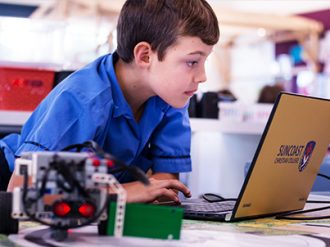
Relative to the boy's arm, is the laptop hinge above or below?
below

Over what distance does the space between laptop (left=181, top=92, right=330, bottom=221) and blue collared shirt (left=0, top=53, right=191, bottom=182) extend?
0.18m

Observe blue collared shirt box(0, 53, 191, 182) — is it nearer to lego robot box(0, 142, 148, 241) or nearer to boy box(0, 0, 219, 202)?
boy box(0, 0, 219, 202)

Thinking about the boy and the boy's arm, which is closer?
the boy

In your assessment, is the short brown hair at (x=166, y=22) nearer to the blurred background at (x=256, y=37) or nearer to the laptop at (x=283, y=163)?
the laptop at (x=283, y=163)

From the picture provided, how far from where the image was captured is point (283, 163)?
0.90 metres

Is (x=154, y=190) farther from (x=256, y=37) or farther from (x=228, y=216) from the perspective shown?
(x=256, y=37)

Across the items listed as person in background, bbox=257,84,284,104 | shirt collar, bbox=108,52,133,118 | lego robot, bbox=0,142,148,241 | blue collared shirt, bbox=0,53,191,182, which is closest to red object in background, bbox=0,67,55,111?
blue collared shirt, bbox=0,53,191,182

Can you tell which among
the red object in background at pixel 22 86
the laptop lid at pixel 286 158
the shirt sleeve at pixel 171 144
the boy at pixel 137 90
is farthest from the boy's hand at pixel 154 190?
the red object in background at pixel 22 86

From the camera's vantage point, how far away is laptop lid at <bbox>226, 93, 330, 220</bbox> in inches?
32.7

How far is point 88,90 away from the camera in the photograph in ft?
3.11

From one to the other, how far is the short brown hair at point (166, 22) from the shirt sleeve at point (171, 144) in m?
0.22

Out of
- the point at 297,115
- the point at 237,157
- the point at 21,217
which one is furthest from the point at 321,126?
the point at 237,157

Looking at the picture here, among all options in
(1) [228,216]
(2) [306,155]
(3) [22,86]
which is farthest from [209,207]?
(3) [22,86]

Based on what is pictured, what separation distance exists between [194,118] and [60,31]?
1.95 feet
